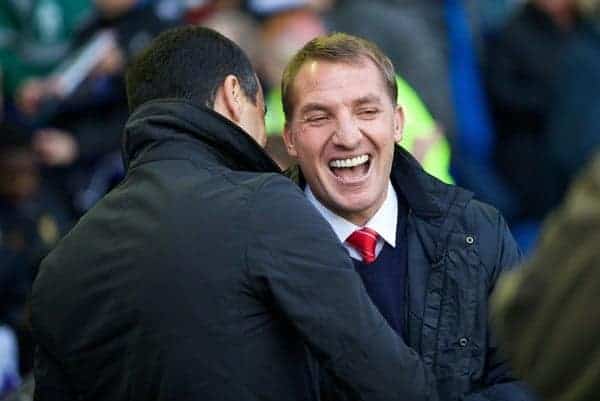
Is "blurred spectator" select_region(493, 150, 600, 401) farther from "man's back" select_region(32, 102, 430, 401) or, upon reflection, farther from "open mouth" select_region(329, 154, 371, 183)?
"open mouth" select_region(329, 154, 371, 183)

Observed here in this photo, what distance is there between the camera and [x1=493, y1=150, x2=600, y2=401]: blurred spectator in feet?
9.00

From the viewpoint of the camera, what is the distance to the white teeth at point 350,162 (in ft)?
14.7

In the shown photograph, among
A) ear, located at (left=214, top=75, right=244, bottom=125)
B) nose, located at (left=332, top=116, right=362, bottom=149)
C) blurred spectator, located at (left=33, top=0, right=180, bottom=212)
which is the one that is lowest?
blurred spectator, located at (left=33, top=0, right=180, bottom=212)

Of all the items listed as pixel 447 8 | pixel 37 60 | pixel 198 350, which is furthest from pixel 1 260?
pixel 198 350

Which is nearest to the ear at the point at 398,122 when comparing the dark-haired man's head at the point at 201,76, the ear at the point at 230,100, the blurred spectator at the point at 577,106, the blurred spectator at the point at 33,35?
the dark-haired man's head at the point at 201,76

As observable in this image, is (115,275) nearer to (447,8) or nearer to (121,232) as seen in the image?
(121,232)

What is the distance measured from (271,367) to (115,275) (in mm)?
447

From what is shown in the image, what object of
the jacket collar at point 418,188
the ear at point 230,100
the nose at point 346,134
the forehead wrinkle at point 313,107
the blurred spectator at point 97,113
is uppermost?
the ear at point 230,100

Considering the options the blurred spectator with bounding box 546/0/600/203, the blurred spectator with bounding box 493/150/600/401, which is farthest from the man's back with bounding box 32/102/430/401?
the blurred spectator with bounding box 546/0/600/203

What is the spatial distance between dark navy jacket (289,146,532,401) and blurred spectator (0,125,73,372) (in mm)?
3255

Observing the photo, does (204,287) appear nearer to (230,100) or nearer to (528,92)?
(230,100)

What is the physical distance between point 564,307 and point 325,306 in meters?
1.12

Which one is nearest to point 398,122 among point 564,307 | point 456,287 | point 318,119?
point 318,119

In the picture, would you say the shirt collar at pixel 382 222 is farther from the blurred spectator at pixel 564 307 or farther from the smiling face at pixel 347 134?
the blurred spectator at pixel 564 307
